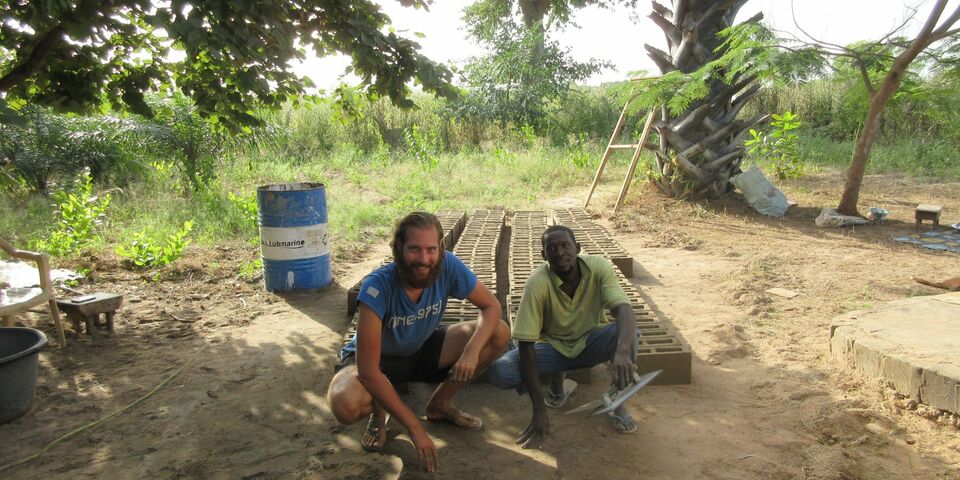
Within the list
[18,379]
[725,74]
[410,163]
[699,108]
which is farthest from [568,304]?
[410,163]

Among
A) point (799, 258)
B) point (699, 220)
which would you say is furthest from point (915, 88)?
point (799, 258)

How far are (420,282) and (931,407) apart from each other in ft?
8.62

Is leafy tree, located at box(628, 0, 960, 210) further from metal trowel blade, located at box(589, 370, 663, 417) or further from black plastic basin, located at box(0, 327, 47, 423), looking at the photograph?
black plastic basin, located at box(0, 327, 47, 423)

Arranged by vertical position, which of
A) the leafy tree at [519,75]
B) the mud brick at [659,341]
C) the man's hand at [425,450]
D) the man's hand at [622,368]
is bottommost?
the man's hand at [425,450]

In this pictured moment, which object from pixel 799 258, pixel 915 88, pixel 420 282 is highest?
pixel 915 88

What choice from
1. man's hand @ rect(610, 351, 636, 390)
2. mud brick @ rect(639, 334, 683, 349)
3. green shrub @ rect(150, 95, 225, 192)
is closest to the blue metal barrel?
mud brick @ rect(639, 334, 683, 349)

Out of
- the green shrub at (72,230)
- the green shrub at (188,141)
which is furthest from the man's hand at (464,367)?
the green shrub at (188,141)

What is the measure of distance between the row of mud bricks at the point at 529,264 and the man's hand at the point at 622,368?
1.94 feet

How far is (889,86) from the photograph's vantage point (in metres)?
7.37

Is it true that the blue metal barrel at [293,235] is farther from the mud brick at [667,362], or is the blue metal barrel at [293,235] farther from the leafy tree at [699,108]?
the leafy tree at [699,108]

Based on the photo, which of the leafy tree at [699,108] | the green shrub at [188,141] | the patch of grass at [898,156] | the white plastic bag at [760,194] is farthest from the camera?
the patch of grass at [898,156]

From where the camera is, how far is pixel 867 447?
2.87 m

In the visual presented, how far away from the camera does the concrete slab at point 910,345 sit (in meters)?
3.12

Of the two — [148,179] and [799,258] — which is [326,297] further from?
[148,179]
